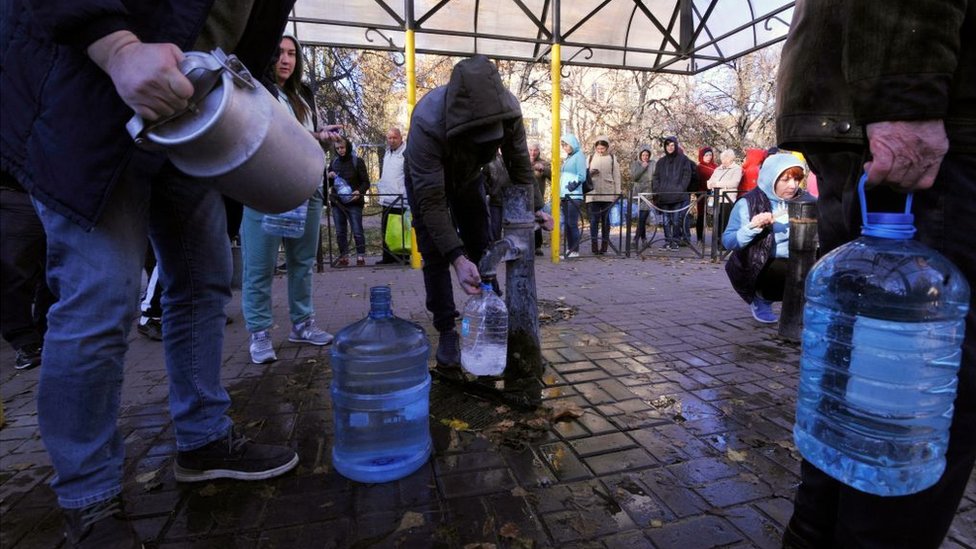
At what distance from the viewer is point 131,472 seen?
2.21 metres

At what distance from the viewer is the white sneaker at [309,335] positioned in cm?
408

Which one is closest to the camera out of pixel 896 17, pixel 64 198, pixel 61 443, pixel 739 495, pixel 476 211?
pixel 896 17

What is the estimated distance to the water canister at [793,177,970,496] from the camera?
135 centimetres

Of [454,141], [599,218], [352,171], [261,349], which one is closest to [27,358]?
[261,349]

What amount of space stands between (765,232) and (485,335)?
267 cm

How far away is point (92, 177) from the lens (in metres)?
1.50

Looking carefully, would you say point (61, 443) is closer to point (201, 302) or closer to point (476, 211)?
point (201, 302)

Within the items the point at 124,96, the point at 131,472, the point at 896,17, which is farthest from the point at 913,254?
the point at 131,472

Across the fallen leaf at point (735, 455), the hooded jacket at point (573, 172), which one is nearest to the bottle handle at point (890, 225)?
the fallen leaf at point (735, 455)

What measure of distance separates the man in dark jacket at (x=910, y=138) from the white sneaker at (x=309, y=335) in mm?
3454

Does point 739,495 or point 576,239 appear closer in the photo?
point 739,495

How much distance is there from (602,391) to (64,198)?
261cm

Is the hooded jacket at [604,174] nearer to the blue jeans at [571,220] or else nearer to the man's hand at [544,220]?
the blue jeans at [571,220]

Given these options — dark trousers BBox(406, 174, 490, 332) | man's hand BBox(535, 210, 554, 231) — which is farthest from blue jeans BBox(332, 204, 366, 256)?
man's hand BBox(535, 210, 554, 231)
